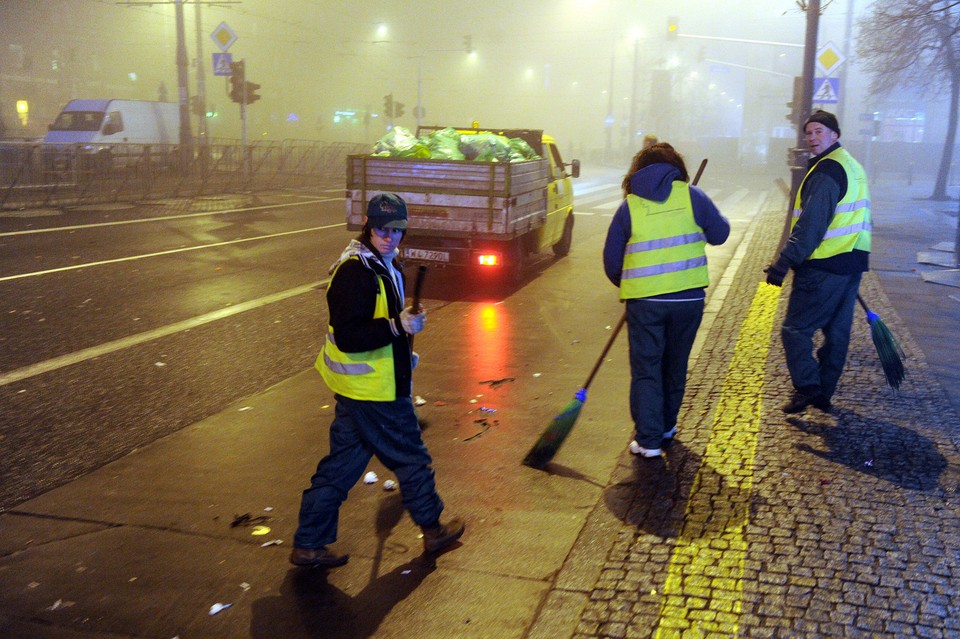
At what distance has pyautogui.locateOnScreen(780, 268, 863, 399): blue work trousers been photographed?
6.01 meters

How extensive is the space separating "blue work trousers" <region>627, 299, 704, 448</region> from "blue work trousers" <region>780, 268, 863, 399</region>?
1138 mm

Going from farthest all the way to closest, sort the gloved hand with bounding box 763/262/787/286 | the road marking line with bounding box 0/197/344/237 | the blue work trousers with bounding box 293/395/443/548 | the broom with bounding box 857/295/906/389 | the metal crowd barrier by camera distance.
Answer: the metal crowd barrier → the road marking line with bounding box 0/197/344/237 → the broom with bounding box 857/295/906/389 → the gloved hand with bounding box 763/262/787/286 → the blue work trousers with bounding box 293/395/443/548

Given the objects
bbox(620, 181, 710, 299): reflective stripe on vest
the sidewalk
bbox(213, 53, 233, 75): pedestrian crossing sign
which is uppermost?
bbox(213, 53, 233, 75): pedestrian crossing sign

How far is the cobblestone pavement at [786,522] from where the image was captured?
3.61m

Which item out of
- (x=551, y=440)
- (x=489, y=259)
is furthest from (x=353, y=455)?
(x=489, y=259)

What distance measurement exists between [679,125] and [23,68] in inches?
1975

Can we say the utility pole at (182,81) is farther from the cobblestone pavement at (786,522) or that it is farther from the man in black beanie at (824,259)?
the cobblestone pavement at (786,522)

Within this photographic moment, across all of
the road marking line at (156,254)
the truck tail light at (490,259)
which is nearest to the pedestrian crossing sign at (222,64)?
the road marking line at (156,254)

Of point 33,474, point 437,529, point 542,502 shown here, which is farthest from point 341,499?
point 33,474

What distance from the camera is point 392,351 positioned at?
4.02 m

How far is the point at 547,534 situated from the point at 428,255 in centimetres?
745

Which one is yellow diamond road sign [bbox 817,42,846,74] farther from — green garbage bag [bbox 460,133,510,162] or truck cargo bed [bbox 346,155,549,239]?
truck cargo bed [bbox 346,155,549,239]

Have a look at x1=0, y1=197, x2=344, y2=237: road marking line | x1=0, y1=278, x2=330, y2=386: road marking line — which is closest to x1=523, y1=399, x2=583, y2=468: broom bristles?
x1=0, y1=278, x2=330, y2=386: road marking line

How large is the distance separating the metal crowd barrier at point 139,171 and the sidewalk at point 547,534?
16.4 metres
